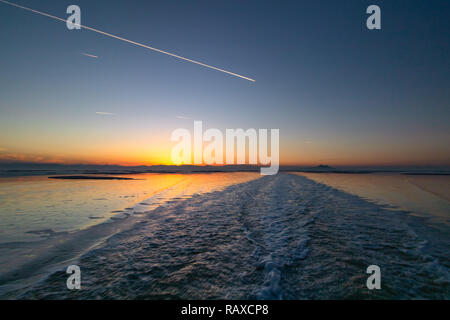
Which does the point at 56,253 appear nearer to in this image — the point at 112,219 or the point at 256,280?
the point at 112,219

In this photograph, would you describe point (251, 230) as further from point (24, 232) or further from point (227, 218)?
point (24, 232)

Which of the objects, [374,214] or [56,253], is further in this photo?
[374,214]

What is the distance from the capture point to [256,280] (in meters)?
4.27

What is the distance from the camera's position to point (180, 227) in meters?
8.21

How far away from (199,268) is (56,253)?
14.9ft

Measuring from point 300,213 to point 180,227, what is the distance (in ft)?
21.6
